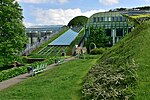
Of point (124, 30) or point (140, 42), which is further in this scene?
point (124, 30)

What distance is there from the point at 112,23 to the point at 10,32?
3141cm

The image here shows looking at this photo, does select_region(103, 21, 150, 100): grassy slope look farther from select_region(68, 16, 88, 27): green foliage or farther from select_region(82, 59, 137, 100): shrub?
select_region(68, 16, 88, 27): green foliage

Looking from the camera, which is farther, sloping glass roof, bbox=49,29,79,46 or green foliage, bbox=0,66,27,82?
sloping glass roof, bbox=49,29,79,46

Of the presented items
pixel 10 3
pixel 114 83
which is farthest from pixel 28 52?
pixel 114 83

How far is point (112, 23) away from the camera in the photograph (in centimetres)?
5488

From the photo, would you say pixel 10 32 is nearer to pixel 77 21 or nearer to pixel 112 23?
pixel 112 23

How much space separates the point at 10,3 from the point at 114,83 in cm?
1805

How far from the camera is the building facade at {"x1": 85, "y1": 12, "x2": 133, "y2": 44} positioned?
53.6 meters

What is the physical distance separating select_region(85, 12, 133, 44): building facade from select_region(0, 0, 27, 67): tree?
28.1 metres

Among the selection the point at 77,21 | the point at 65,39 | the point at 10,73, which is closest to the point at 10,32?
the point at 10,73

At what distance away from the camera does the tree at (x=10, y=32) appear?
2498cm

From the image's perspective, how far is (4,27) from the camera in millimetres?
25609

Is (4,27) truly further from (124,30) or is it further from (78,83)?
(124,30)

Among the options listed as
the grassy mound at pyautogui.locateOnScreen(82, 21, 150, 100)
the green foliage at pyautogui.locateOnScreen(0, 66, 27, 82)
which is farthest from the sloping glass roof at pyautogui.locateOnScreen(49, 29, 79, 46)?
the grassy mound at pyautogui.locateOnScreen(82, 21, 150, 100)
